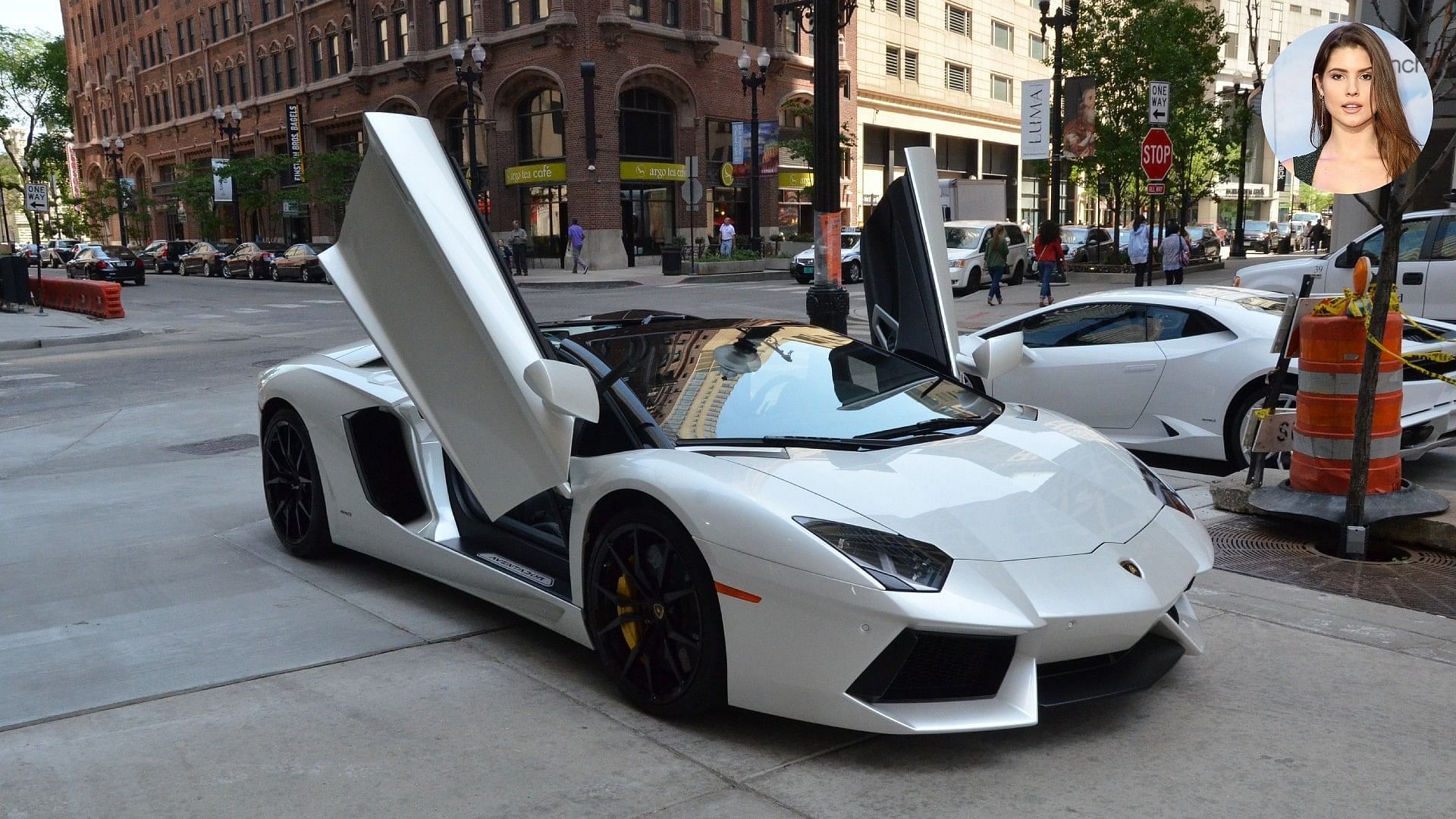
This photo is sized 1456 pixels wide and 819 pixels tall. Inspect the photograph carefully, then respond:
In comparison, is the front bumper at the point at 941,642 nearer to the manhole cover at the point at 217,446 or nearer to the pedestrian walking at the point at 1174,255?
the manhole cover at the point at 217,446

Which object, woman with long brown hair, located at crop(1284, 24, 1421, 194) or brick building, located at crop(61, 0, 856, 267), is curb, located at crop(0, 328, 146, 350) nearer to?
brick building, located at crop(61, 0, 856, 267)

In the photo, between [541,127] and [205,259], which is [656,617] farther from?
[205,259]

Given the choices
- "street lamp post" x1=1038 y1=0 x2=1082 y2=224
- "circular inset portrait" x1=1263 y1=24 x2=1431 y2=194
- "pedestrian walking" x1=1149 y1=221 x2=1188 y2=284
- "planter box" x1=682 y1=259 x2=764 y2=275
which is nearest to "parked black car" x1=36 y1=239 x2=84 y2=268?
"planter box" x1=682 y1=259 x2=764 y2=275

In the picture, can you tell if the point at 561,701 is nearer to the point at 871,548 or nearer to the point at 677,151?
the point at 871,548

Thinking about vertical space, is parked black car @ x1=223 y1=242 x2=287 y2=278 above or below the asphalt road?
above

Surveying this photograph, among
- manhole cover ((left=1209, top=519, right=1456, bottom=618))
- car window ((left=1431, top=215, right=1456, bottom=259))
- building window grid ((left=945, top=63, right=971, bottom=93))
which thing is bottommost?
manhole cover ((left=1209, top=519, right=1456, bottom=618))

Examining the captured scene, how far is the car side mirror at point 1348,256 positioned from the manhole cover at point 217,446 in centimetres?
1097

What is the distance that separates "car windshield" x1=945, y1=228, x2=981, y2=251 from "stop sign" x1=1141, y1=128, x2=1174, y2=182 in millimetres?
11395

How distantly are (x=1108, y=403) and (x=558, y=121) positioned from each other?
3777 centimetres

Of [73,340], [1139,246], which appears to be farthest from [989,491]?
[1139,246]

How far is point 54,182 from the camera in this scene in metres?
95.7

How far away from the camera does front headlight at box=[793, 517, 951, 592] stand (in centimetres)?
324

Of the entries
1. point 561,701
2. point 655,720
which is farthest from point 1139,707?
point 561,701

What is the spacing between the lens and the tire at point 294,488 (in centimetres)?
555
